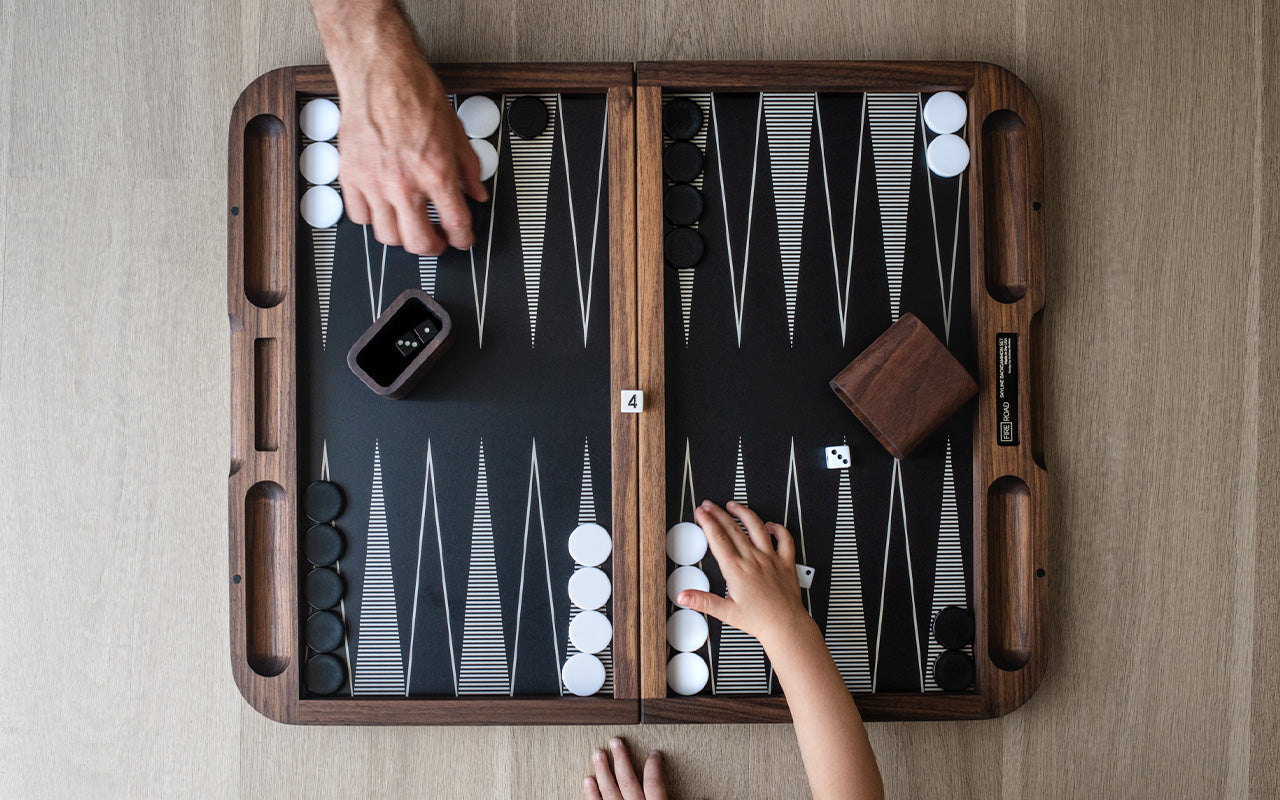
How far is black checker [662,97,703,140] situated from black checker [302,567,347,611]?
907 mm

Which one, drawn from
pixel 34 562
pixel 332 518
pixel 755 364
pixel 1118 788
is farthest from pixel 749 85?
pixel 34 562

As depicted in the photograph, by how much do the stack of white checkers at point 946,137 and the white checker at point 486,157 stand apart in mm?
712

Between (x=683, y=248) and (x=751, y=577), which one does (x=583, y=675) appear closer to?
(x=751, y=577)

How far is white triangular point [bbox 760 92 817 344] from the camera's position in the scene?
1214 mm

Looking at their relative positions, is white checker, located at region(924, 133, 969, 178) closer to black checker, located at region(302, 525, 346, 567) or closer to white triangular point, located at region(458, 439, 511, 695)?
white triangular point, located at region(458, 439, 511, 695)

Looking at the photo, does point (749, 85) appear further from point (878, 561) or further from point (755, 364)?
point (878, 561)

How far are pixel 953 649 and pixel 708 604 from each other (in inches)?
16.5

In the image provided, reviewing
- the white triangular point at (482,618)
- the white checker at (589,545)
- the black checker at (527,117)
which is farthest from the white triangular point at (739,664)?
the black checker at (527,117)

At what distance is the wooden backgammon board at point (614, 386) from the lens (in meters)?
1.19

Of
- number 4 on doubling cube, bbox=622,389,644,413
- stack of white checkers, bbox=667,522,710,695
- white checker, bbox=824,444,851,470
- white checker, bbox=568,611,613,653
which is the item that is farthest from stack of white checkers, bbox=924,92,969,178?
white checker, bbox=568,611,613,653

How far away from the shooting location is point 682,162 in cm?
120

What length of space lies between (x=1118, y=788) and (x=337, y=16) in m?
1.83

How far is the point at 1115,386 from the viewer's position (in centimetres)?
130

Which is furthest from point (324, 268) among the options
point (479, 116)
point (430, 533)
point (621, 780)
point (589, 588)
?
point (621, 780)
